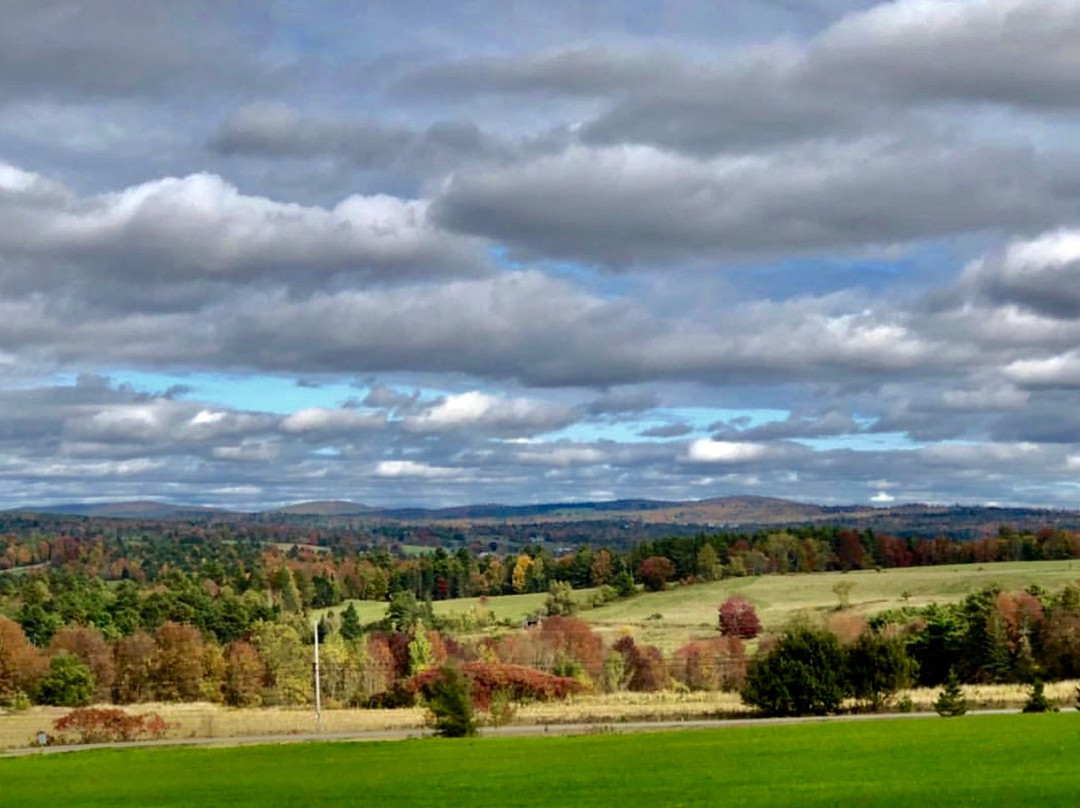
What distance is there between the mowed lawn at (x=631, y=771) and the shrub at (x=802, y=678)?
470 inches

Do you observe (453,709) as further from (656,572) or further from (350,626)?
(656,572)

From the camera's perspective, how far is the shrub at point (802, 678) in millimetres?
55375

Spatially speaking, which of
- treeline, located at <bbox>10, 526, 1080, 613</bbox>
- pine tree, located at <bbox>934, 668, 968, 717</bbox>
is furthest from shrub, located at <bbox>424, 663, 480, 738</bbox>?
treeline, located at <bbox>10, 526, 1080, 613</bbox>

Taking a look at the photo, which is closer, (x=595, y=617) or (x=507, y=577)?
(x=595, y=617)

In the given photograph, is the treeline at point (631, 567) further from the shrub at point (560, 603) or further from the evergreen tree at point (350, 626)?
the evergreen tree at point (350, 626)

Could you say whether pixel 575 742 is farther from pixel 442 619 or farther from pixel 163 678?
pixel 442 619

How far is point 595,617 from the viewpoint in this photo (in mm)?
126562

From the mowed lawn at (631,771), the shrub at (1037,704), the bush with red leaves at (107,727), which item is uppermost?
the mowed lawn at (631,771)

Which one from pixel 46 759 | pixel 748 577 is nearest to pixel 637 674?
pixel 46 759

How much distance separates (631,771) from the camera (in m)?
29.8

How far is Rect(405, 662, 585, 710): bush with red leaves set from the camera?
68375 mm

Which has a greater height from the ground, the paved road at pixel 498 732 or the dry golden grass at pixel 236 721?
the paved road at pixel 498 732

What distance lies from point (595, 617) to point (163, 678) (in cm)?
5226

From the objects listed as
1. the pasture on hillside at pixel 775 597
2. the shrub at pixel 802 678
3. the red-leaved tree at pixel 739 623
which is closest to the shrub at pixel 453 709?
the shrub at pixel 802 678
